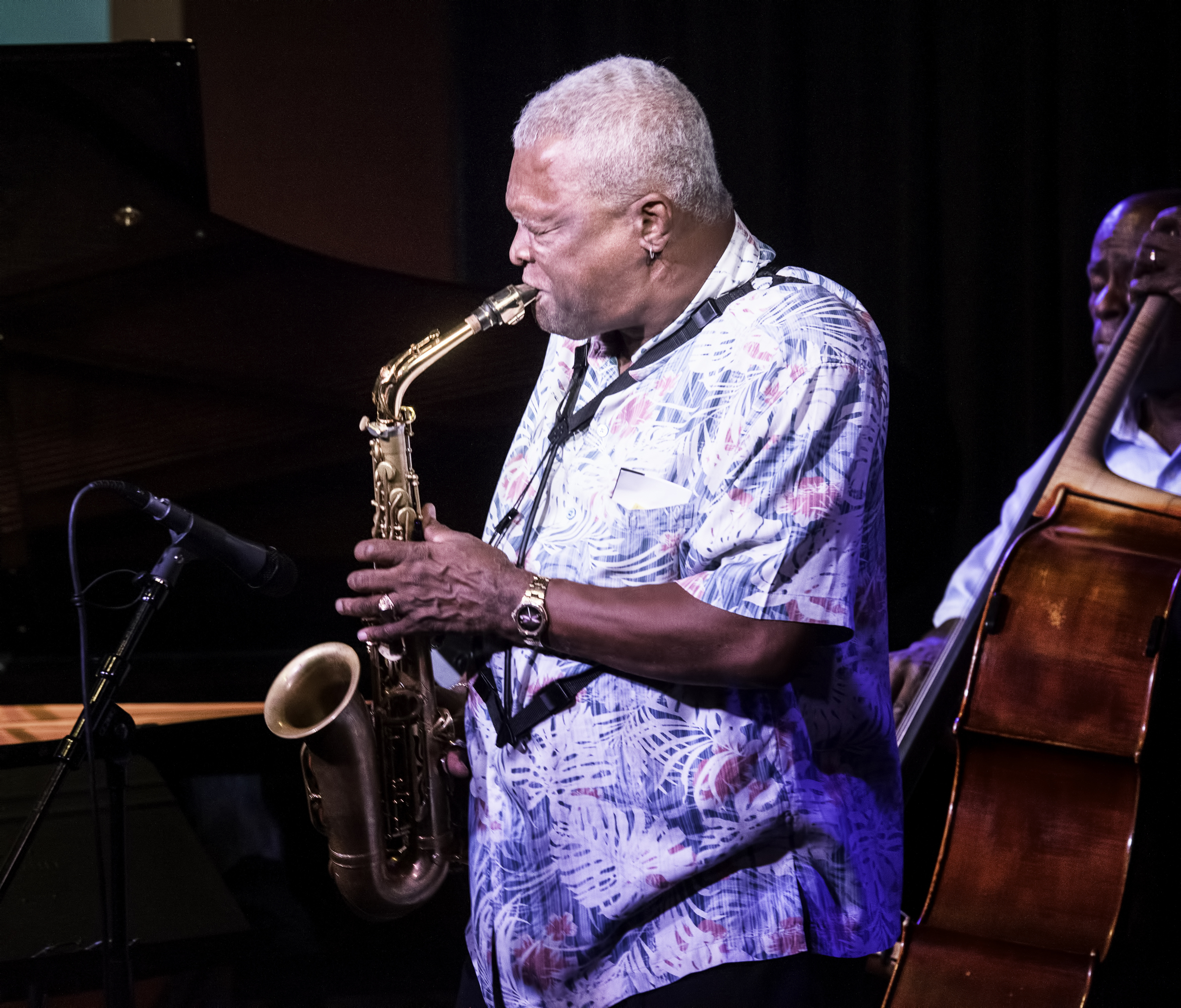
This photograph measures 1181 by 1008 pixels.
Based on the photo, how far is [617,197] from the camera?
1.54 m

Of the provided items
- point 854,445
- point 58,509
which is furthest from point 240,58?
point 854,445

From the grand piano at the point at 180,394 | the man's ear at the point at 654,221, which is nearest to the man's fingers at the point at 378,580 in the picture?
the man's ear at the point at 654,221

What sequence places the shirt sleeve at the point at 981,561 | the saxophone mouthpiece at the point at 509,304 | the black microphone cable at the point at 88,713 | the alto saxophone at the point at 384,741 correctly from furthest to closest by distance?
the shirt sleeve at the point at 981,561 → the alto saxophone at the point at 384,741 → the saxophone mouthpiece at the point at 509,304 → the black microphone cable at the point at 88,713

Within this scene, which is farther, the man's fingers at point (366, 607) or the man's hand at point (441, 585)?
the man's fingers at point (366, 607)

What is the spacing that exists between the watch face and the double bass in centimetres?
112

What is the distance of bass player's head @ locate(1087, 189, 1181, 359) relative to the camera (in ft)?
8.46

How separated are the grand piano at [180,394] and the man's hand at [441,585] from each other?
146cm

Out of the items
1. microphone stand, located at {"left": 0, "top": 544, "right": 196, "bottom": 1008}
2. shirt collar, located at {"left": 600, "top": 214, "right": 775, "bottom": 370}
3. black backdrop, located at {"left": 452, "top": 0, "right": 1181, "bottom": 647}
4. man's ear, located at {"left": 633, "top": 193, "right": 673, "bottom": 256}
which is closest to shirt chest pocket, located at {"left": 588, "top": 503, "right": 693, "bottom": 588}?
shirt collar, located at {"left": 600, "top": 214, "right": 775, "bottom": 370}

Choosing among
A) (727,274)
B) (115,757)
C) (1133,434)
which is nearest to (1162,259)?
(1133,434)

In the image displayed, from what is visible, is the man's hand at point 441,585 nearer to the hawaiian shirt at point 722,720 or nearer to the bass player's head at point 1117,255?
the hawaiian shirt at point 722,720

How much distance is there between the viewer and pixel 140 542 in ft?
10.2

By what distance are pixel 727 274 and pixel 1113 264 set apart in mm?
1421

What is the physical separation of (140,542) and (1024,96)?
2411 mm

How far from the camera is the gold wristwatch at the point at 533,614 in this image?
1.43 meters
